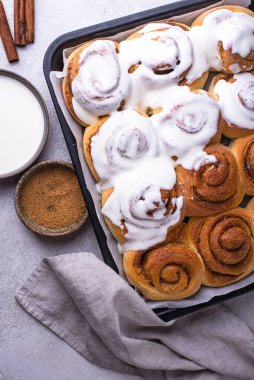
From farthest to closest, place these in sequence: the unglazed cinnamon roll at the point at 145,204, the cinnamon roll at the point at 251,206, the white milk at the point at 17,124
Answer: the white milk at the point at 17,124 < the cinnamon roll at the point at 251,206 < the unglazed cinnamon roll at the point at 145,204

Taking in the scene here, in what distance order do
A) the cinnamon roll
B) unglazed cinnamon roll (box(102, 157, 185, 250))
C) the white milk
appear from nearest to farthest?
unglazed cinnamon roll (box(102, 157, 185, 250)) < the cinnamon roll < the white milk

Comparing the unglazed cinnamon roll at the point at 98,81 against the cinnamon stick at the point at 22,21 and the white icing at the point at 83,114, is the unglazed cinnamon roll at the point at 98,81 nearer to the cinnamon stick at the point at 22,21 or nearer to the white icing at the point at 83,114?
the white icing at the point at 83,114

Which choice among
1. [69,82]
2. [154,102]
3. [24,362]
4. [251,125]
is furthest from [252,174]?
[24,362]

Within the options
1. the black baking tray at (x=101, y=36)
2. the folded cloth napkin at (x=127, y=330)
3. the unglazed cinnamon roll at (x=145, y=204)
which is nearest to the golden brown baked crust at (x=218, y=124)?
the unglazed cinnamon roll at (x=145, y=204)

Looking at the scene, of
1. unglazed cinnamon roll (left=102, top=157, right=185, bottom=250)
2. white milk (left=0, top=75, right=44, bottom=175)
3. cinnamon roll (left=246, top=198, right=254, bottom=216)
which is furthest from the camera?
white milk (left=0, top=75, right=44, bottom=175)

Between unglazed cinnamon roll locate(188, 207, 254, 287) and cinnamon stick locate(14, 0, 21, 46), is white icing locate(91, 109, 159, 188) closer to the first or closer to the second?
unglazed cinnamon roll locate(188, 207, 254, 287)

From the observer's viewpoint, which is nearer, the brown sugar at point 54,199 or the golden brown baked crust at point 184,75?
the golden brown baked crust at point 184,75

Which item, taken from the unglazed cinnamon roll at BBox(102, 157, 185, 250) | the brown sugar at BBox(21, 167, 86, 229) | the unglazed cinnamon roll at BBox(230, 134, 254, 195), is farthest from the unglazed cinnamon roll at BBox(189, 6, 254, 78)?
the brown sugar at BBox(21, 167, 86, 229)
